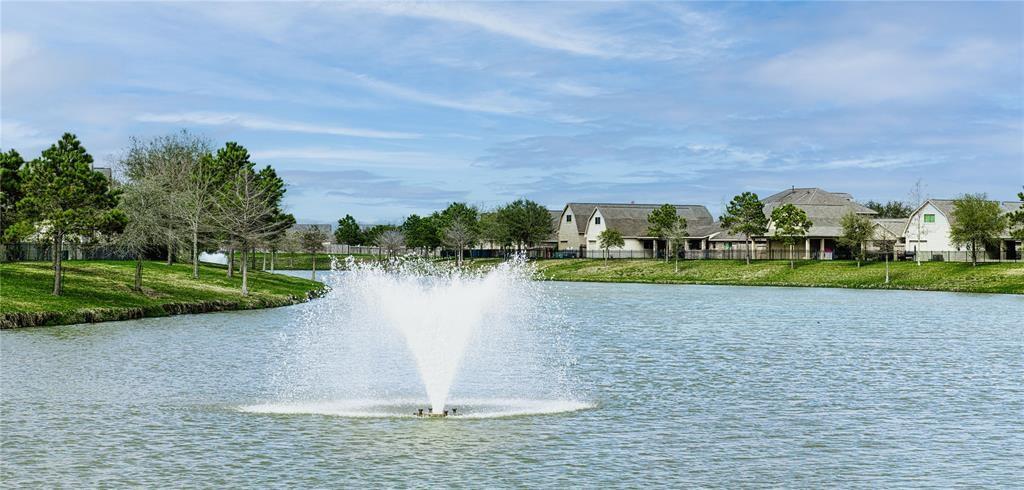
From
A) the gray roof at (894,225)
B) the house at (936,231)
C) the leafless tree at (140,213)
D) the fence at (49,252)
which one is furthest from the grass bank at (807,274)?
the leafless tree at (140,213)

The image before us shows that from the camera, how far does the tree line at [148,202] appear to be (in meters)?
65.4

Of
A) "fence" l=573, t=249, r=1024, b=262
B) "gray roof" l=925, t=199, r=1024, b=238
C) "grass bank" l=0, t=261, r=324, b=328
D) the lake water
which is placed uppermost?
"gray roof" l=925, t=199, r=1024, b=238

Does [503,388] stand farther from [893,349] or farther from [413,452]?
[893,349]

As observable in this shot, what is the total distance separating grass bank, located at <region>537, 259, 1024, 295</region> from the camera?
113812 millimetres

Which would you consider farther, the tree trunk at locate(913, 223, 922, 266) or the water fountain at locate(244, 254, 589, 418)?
the tree trunk at locate(913, 223, 922, 266)

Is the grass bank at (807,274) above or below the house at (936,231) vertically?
below

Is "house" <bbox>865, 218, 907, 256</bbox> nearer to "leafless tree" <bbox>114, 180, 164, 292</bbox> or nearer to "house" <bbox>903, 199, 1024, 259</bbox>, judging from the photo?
"house" <bbox>903, 199, 1024, 259</bbox>

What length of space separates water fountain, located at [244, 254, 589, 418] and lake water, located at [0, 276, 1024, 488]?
1056mm

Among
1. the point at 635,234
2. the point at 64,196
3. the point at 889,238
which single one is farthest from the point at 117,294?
the point at 635,234

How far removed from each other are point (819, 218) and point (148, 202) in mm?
104218

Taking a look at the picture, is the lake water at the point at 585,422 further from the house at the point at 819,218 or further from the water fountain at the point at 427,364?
the house at the point at 819,218

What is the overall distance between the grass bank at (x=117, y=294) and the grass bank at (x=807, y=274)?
199ft

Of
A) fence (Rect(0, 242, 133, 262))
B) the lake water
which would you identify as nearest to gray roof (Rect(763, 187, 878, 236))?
fence (Rect(0, 242, 133, 262))

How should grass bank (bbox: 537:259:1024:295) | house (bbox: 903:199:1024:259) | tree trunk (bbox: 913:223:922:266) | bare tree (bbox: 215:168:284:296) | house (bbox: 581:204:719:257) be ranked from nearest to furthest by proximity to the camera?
bare tree (bbox: 215:168:284:296) < grass bank (bbox: 537:259:1024:295) < tree trunk (bbox: 913:223:922:266) < house (bbox: 903:199:1024:259) < house (bbox: 581:204:719:257)
